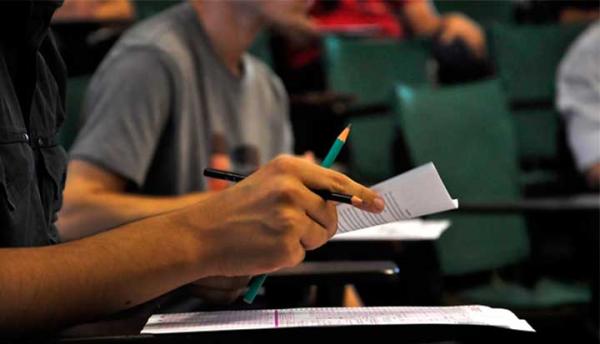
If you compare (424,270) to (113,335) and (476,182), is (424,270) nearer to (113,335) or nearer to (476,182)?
(476,182)

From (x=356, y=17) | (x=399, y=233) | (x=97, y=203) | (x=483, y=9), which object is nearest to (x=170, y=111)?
(x=97, y=203)

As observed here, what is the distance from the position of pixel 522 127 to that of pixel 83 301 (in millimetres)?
2261

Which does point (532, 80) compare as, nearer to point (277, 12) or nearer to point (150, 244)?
point (277, 12)

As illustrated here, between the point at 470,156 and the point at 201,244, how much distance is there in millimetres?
1522

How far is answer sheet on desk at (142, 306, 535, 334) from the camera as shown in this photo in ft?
2.46

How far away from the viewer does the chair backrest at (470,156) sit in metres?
2.16

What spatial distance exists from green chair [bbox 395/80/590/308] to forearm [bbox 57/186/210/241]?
77 cm

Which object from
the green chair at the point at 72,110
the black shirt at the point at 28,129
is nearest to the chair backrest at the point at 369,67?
the green chair at the point at 72,110

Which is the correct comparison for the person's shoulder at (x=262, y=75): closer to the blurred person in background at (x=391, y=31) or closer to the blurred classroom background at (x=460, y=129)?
the blurred classroom background at (x=460, y=129)

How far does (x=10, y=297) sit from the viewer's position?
0.73 m

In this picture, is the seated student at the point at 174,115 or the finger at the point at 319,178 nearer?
the finger at the point at 319,178

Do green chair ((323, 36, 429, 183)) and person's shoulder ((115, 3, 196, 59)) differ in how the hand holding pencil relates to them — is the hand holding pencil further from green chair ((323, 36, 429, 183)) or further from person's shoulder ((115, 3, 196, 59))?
green chair ((323, 36, 429, 183))

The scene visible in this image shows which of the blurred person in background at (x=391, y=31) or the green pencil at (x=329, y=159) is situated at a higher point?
the green pencil at (x=329, y=159)

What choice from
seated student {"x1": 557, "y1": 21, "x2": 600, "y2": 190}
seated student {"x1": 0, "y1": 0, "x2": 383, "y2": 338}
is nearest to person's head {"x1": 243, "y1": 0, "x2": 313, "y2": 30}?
seated student {"x1": 557, "y1": 21, "x2": 600, "y2": 190}
